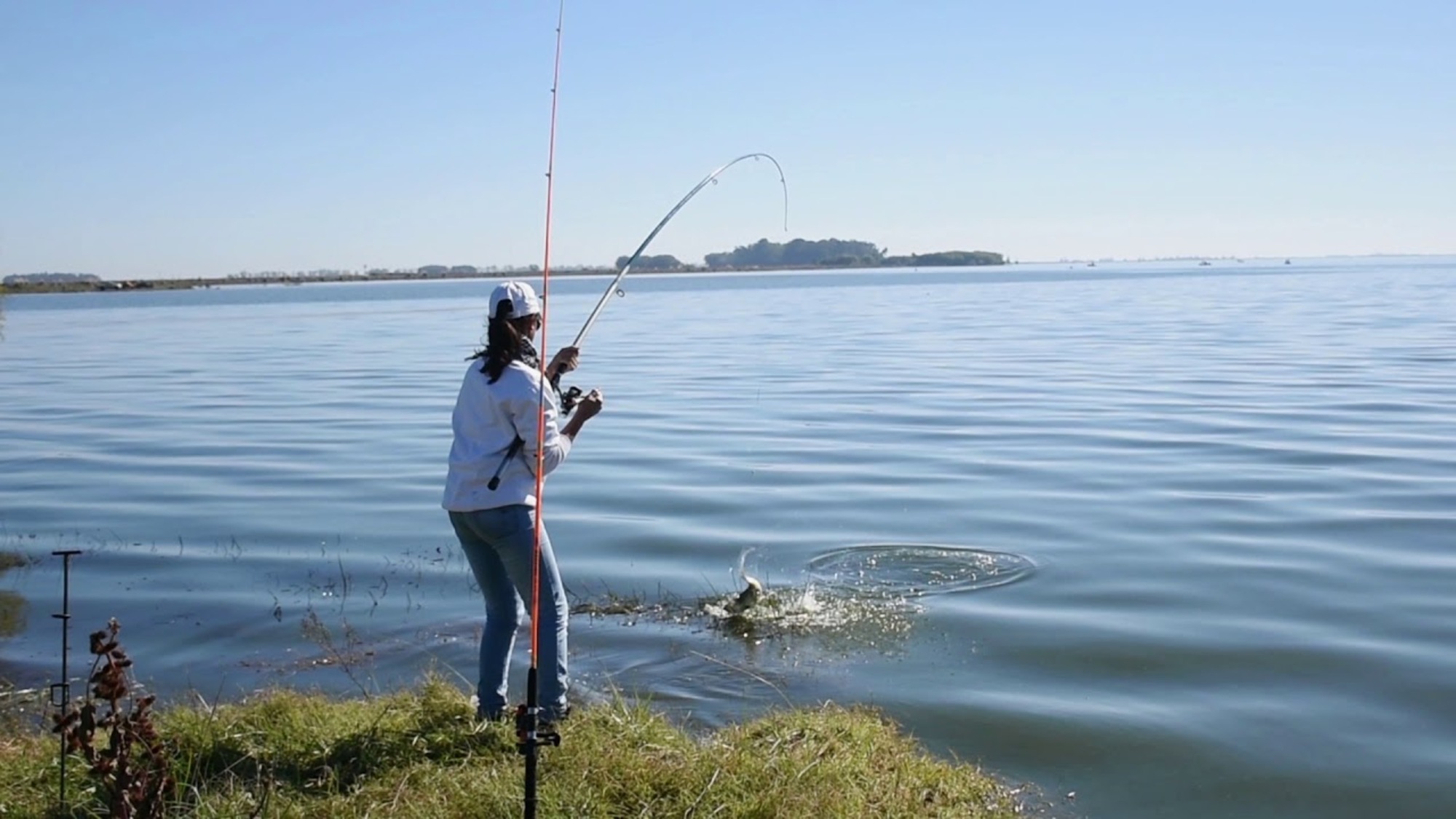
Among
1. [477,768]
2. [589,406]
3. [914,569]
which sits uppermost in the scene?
[589,406]

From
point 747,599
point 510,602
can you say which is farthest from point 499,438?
point 747,599

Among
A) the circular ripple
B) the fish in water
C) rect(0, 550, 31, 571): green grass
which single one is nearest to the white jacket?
the fish in water

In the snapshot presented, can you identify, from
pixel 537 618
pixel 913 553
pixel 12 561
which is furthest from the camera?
pixel 12 561

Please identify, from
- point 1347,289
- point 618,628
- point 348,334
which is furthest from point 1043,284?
point 618,628

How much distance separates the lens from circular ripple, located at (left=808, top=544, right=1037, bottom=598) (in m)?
10.8

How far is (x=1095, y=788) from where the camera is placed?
6.97 metres

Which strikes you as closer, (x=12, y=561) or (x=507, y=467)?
(x=507, y=467)

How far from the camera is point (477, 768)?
585 centimetres

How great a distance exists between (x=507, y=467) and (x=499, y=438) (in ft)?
0.41

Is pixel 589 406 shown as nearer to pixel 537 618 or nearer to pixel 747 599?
pixel 537 618

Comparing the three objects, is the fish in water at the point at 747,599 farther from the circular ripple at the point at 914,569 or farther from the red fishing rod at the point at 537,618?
the red fishing rod at the point at 537,618

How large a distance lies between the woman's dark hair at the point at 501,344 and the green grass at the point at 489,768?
155 cm

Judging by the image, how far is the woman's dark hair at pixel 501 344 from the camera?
6148 mm

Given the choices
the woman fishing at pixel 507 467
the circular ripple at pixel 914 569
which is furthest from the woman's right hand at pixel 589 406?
the circular ripple at pixel 914 569
